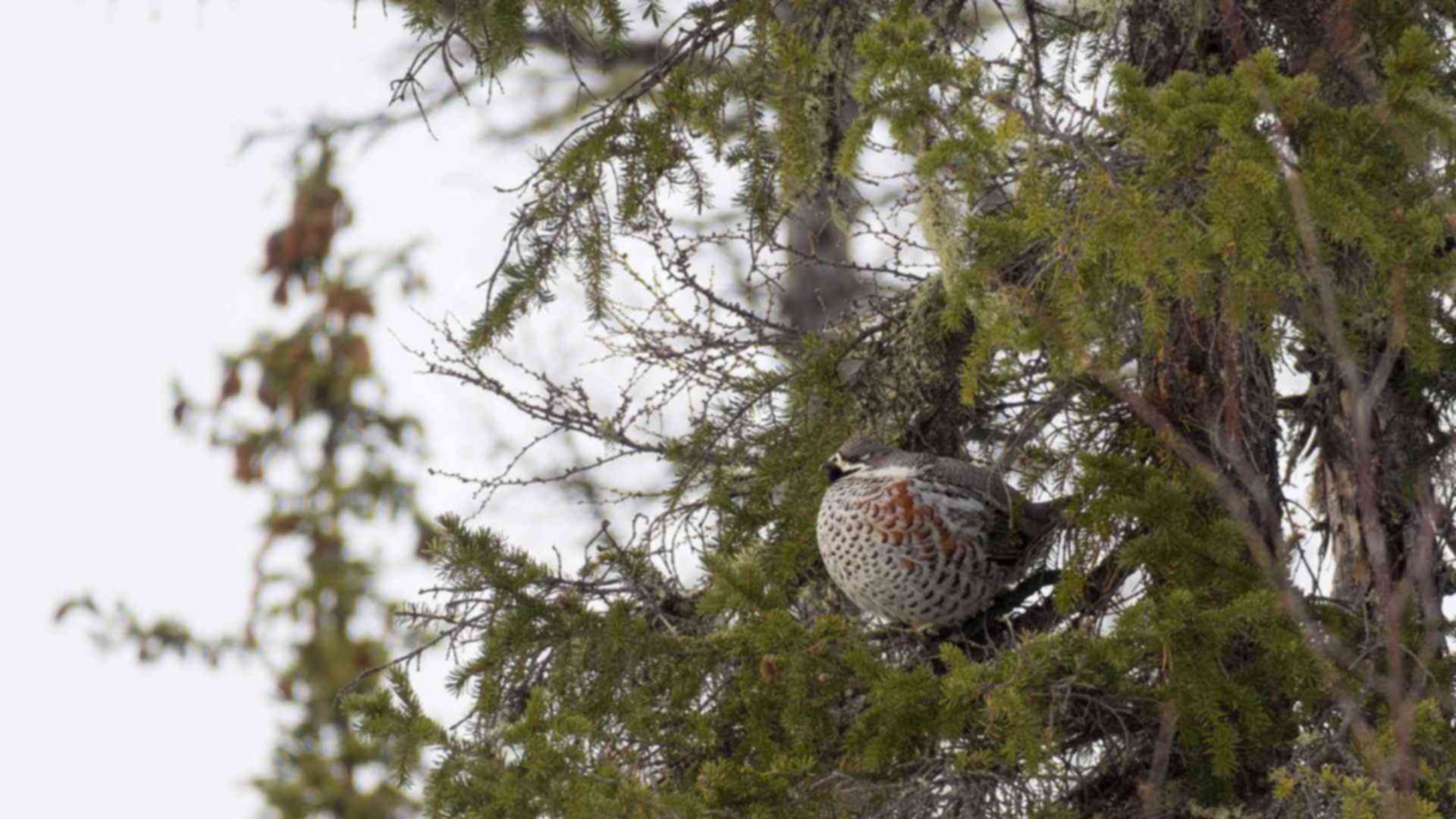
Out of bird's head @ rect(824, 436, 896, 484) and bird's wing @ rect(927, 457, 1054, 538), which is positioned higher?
bird's head @ rect(824, 436, 896, 484)

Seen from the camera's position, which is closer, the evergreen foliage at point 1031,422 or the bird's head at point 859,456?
the evergreen foliage at point 1031,422

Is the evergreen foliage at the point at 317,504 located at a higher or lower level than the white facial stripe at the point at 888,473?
higher

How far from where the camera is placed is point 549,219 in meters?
5.60

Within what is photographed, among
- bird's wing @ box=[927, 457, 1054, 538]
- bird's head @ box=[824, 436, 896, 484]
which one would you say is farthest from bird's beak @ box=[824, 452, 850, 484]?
bird's wing @ box=[927, 457, 1054, 538]

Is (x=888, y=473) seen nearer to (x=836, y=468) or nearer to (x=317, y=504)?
(x=836, y=468)

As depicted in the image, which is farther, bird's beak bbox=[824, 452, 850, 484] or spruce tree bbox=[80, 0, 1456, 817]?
bird's beak bbox=[824, 452, 850, 484]

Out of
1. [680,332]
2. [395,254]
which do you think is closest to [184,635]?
[395,254]

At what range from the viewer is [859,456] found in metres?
5.89

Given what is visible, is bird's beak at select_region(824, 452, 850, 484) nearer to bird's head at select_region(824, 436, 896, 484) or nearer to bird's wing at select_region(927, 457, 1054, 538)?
bird's head at select_region(824, 436, 896, 484)

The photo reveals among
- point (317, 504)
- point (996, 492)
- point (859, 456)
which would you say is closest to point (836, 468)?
point (859, 456)

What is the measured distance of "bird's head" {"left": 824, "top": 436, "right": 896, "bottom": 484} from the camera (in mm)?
5891

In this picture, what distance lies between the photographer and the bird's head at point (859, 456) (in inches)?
232

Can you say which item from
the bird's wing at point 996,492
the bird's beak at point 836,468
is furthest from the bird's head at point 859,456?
the bird's wing at point 996,492

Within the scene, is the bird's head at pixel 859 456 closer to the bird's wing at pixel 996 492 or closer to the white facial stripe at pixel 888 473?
the white facial stripe at pixel 888 473
